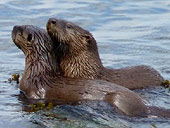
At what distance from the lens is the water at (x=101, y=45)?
6.61 meters

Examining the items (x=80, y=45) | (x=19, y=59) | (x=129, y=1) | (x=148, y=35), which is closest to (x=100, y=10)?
(x=129, y=1)

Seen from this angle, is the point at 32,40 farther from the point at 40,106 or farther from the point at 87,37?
the point at 40,106

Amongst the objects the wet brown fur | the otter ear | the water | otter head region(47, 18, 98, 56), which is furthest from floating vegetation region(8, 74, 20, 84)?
the otter ear

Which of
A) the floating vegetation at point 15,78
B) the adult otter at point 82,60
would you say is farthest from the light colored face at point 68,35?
the floating vegetation at point 15,78

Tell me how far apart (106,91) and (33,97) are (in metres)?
1.30

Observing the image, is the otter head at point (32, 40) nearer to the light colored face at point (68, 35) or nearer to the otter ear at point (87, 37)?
the light colored face at point (68, 35)

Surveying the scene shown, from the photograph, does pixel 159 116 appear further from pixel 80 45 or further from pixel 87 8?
pixel 87 8

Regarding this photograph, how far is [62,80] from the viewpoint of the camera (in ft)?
25.2

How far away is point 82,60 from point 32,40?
102cm

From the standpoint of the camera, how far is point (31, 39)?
795 cm

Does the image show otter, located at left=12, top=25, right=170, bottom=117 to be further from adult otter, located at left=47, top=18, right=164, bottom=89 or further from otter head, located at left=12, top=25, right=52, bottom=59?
adult otter, located at left=47, top=18, right=164, bottom=89

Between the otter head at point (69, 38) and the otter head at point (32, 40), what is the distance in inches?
6.6

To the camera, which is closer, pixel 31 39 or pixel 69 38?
pixel 31 39

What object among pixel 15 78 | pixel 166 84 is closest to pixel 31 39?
pixel 15 78
